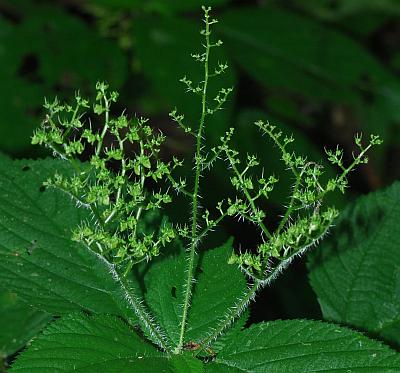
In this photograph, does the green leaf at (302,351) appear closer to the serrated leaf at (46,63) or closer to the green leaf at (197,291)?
the green leaf at (197,291)

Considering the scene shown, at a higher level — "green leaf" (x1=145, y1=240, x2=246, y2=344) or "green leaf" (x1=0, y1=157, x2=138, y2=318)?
"green leaf" (x1=0, y1=157, x2=138, y2=318)

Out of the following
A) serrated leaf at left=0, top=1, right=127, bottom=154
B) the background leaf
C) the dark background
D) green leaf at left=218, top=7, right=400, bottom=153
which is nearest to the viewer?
the background leaf

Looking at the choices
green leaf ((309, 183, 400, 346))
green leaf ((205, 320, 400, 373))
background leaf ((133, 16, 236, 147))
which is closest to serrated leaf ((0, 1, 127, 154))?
background leaf ((133, 16, 236, 147))

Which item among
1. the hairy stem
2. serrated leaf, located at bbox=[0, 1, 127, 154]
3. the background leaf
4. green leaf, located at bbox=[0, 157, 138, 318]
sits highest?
serrated leaf, located at bbox=[0, 1, 127, 154]

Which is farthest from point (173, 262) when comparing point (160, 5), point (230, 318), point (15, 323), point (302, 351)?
point (160, 5)

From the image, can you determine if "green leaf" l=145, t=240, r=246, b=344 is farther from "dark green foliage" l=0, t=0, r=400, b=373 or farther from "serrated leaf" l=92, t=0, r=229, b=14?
"serrated leaf" l=92, t=0, r=229, b=14
